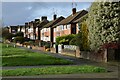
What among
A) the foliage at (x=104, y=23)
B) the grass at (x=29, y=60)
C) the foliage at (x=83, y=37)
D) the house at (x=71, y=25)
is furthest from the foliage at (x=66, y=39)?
the foliage at (x=104, y=23)

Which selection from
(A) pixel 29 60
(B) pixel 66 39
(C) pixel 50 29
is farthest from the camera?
(C) pixel 50 29

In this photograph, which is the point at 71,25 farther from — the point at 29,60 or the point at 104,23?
the point at 104,23

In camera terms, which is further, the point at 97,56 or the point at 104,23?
the point at 97,56

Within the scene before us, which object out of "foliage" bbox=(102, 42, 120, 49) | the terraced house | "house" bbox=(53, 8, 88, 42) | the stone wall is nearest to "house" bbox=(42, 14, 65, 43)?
the terraced house

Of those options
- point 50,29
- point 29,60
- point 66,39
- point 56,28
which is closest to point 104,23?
point 29,60

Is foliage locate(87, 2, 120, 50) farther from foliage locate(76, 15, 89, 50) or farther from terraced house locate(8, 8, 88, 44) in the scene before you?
terraced house locate(8, 8, 88, 44)

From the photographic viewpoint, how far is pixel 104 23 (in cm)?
2842

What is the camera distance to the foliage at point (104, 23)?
1075 inches

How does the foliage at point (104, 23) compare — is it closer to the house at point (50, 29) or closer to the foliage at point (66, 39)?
the foliage at point (66, 39)

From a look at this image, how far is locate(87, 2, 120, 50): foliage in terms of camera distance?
2731cm

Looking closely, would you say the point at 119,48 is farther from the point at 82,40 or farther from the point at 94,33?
the point at 82,40

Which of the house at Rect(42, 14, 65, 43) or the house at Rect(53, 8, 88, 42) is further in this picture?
the house at Rect(42, 14, 65, 43)

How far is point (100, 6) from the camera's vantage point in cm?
2939

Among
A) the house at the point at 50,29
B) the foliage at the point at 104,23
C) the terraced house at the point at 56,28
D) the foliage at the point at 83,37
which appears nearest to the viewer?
the foliage at the point at 104,23
